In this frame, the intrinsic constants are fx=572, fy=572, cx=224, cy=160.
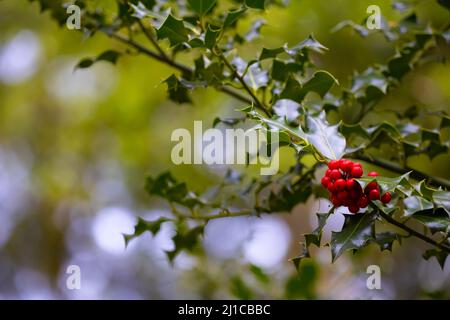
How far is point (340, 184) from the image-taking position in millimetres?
843

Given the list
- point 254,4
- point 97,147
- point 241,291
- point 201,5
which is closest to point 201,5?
point 201,5

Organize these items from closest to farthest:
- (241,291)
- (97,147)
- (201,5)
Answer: (201,5)
(241,291)
(97,147)

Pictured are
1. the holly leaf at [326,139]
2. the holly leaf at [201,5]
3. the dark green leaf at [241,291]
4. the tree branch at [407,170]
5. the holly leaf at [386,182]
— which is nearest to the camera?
the holly leaf at [386,182]

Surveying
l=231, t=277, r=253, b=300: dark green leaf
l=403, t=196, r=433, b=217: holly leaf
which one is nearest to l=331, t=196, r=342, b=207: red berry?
l=403, t=196, r=433, b=217: holly leaf

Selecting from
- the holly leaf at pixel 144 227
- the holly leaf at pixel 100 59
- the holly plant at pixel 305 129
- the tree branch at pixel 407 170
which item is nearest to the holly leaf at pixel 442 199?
the holly plant at pixel 305 129

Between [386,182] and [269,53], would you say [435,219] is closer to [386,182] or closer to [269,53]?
[386,182]

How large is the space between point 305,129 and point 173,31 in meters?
0.30

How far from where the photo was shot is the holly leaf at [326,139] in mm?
937

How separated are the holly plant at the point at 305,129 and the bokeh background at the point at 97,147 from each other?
1611mm

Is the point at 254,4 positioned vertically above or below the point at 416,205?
above

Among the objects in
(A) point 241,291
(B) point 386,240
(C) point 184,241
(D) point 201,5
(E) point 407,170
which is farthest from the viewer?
(A) point 241,291

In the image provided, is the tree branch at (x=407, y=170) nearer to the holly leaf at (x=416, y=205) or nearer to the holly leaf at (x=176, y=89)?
the holly leaf at (x=416, y=205)

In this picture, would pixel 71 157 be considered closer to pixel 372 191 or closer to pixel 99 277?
pixel 99 277
